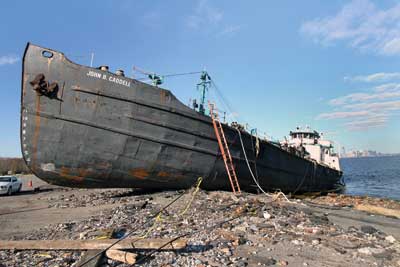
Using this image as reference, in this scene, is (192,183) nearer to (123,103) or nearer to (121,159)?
(121,159)

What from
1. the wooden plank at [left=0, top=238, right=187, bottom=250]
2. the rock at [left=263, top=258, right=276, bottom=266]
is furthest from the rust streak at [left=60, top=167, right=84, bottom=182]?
the rock at [left=263, top=258, right=276, bottom=266]

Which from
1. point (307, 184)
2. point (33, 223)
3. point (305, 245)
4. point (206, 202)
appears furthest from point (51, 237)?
point (307, 184)

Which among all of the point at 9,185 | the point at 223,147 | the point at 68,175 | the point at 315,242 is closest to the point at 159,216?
the point at 315,242

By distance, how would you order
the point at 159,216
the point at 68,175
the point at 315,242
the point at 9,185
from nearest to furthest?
1. the point at 315,242
2. the point at 159,216
3. the point at 68,175
4. the point at 9,185

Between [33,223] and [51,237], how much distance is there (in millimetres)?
2340

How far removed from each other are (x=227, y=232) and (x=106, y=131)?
5.69 meters

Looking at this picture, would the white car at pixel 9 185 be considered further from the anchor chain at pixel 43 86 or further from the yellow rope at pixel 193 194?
the yellow rope at pixel 193 194

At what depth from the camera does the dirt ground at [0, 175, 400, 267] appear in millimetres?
5438

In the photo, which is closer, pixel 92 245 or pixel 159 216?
pixel 92 245

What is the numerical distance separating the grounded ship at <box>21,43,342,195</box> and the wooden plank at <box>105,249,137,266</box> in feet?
18.5

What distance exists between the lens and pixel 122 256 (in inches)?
202

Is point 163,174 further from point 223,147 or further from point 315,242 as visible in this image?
point 315,242

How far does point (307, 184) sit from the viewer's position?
839 inches

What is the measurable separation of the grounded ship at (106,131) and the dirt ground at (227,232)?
1.17 metres
